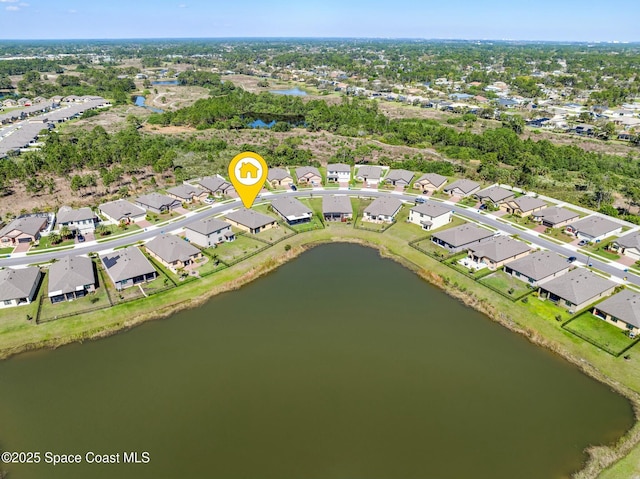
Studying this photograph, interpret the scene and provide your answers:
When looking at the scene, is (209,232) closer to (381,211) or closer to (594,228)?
(381,211)

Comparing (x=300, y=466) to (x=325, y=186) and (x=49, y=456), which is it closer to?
(x=49, y=456)

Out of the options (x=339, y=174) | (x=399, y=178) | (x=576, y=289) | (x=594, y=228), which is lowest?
(x=576, y=289)

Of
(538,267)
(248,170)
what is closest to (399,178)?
(538,267)

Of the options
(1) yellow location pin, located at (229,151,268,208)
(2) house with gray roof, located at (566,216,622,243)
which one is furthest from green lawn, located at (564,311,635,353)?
(1) yellow location pin, located at (229,151,268,208)

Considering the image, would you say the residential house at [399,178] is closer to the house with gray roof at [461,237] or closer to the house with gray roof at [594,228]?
the house with gray roof at [461,237]

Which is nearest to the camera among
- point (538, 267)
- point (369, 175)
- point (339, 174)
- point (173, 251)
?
point (538, 267)
